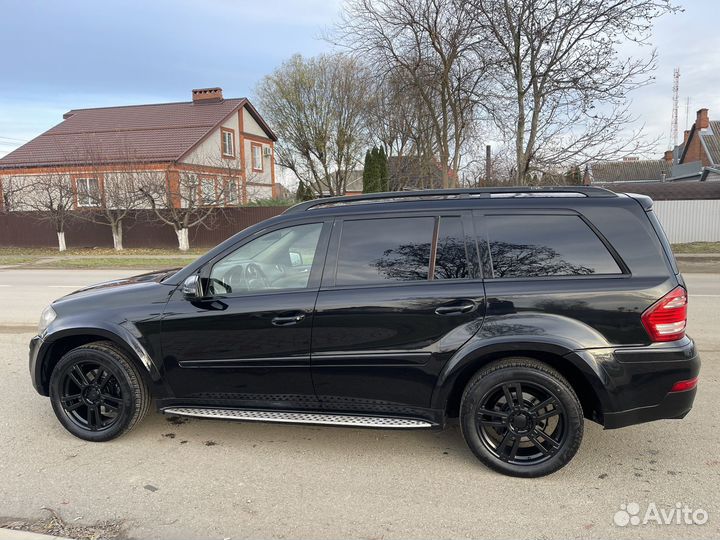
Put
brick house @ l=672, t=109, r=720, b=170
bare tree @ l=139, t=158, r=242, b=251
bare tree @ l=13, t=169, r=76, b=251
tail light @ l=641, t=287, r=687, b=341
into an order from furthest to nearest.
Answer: brick house @ l=672, t=109, r=720, b=170 < bare tree @ l=13, t=169, r=76, b=251 < bare tree @ l=139, t=158, r=242, b=251 < tail light @ l=641, t=287, r=687, b=341

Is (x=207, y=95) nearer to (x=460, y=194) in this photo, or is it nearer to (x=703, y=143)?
(x=460, y=194)

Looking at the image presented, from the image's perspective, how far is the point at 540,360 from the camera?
3.19 m

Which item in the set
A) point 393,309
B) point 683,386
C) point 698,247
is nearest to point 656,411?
point 683,386

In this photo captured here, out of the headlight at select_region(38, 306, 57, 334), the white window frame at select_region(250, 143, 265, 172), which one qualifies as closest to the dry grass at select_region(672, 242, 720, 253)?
the headlight at select_region(38, 306, 57, 334)

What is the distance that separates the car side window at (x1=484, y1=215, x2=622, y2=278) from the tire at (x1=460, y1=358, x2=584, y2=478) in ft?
1.94

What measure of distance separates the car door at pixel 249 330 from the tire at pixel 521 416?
1.09 m

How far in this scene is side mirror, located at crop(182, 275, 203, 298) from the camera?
11.3ft

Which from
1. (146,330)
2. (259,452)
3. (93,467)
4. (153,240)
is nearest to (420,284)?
(259,452)

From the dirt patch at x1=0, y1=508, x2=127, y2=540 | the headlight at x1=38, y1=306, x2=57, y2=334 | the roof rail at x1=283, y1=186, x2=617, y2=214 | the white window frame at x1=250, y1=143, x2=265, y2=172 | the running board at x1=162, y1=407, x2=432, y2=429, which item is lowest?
the dirt patch at x1=0, y1=508, x2=127, y2=540

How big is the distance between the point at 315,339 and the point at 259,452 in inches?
38.3

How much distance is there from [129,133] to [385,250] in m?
30.0

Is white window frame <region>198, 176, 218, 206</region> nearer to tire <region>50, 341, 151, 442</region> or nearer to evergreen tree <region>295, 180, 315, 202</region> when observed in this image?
evergreen tree <region>295, 180, 315, 202</region>

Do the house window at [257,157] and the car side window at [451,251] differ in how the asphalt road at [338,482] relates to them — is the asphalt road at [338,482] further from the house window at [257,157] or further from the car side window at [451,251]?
the house window at [257,157]

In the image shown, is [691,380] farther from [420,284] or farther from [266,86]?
[266,86]
